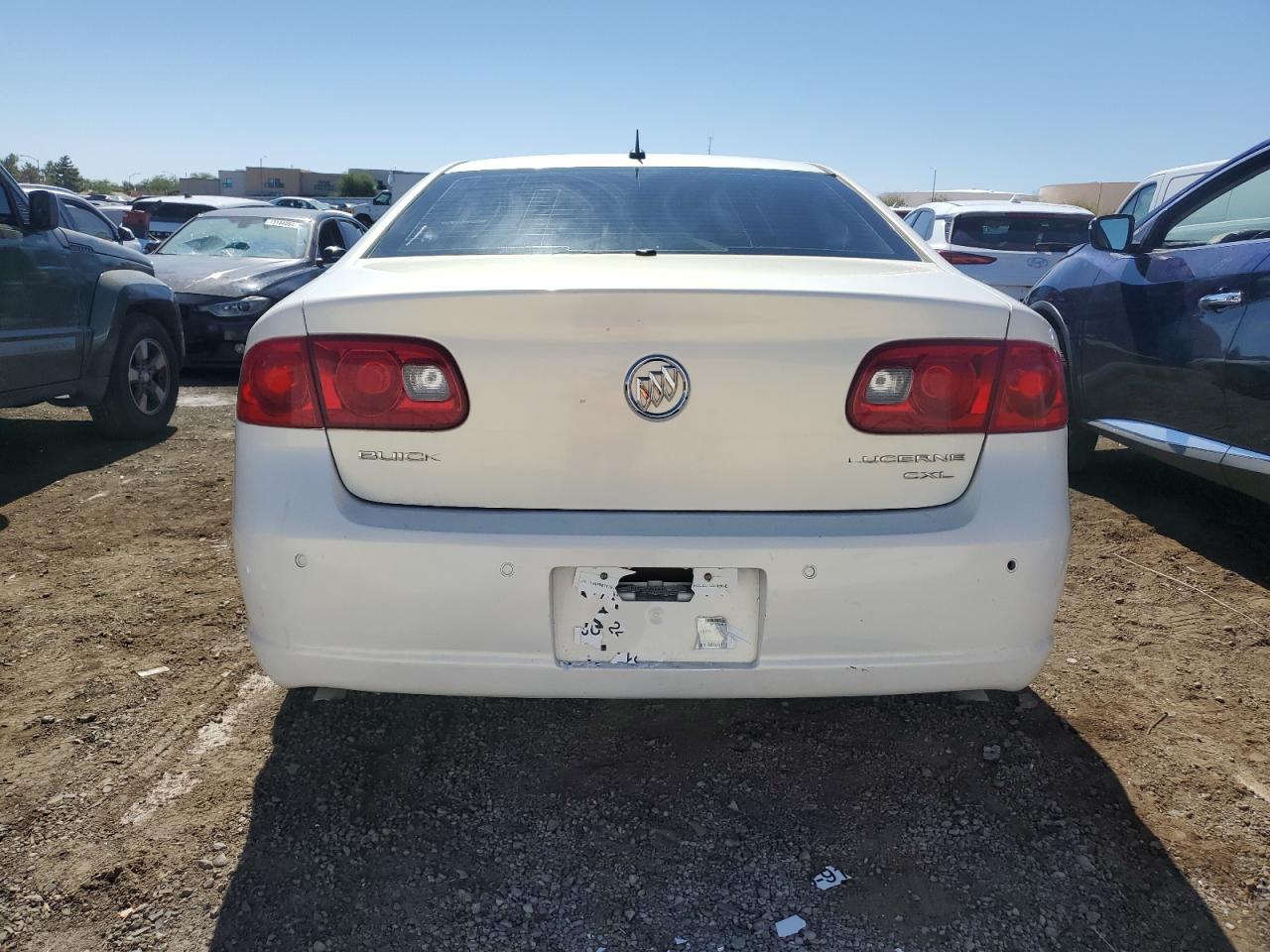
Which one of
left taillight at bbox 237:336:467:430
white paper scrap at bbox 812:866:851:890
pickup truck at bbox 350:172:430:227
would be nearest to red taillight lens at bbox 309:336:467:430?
left taillight at bbox 237:336:467:430

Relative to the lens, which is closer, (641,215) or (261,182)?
(641,215)

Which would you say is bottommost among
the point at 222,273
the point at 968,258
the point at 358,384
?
the point at 222,273

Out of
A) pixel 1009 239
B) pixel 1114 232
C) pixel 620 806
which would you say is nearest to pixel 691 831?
pixel 620 806

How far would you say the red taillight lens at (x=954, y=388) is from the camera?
78.2 inches

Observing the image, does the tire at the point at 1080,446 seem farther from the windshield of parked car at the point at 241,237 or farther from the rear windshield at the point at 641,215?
the windshield of parked car at the point at 241,237

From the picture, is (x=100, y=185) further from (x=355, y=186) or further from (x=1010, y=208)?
(x=1010, y=208)

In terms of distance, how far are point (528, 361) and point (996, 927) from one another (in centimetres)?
149

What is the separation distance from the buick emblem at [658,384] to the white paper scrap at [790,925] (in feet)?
3.50

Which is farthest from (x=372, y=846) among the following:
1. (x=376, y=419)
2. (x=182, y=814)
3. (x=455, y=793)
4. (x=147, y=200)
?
(x=147, y=200)

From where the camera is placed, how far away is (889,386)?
1989 mm

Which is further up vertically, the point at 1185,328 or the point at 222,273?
the point at 1185,328

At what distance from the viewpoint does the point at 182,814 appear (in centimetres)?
230

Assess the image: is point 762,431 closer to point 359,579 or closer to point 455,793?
point 359,579

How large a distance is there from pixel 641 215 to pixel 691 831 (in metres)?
1.62
